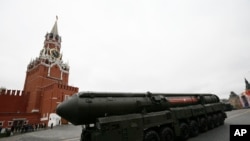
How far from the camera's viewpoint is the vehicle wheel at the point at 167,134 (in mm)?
8523

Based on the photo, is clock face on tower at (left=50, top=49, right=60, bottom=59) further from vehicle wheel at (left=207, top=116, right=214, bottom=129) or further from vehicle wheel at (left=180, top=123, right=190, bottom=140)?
vehicle wheel at (left=180, top=123, right=190, bottom=140)

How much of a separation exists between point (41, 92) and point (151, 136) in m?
43.5

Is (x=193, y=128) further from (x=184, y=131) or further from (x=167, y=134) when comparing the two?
(x=167, y=134)

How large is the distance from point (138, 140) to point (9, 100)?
4610 cm

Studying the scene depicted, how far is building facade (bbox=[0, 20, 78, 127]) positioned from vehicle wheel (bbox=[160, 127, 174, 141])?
33.4 meters

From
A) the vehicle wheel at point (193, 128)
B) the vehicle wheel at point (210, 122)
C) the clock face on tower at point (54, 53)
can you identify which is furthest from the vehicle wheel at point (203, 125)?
the clock face on tower at point (54, 53)

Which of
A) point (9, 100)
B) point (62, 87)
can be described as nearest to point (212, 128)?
point (62, 87)

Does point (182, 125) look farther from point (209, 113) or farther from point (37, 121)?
point (37, 121)

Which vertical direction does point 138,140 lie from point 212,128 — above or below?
above

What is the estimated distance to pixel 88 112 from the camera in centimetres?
671

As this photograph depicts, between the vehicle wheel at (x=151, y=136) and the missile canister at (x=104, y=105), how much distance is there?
1.08 m

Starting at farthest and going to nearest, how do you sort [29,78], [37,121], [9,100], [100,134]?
[29,78] → [9,100] → [37,121] → [100,134]

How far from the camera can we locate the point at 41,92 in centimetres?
4328

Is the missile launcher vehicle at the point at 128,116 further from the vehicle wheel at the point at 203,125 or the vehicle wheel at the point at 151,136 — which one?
the vehicle wheel at the point at 203,125
